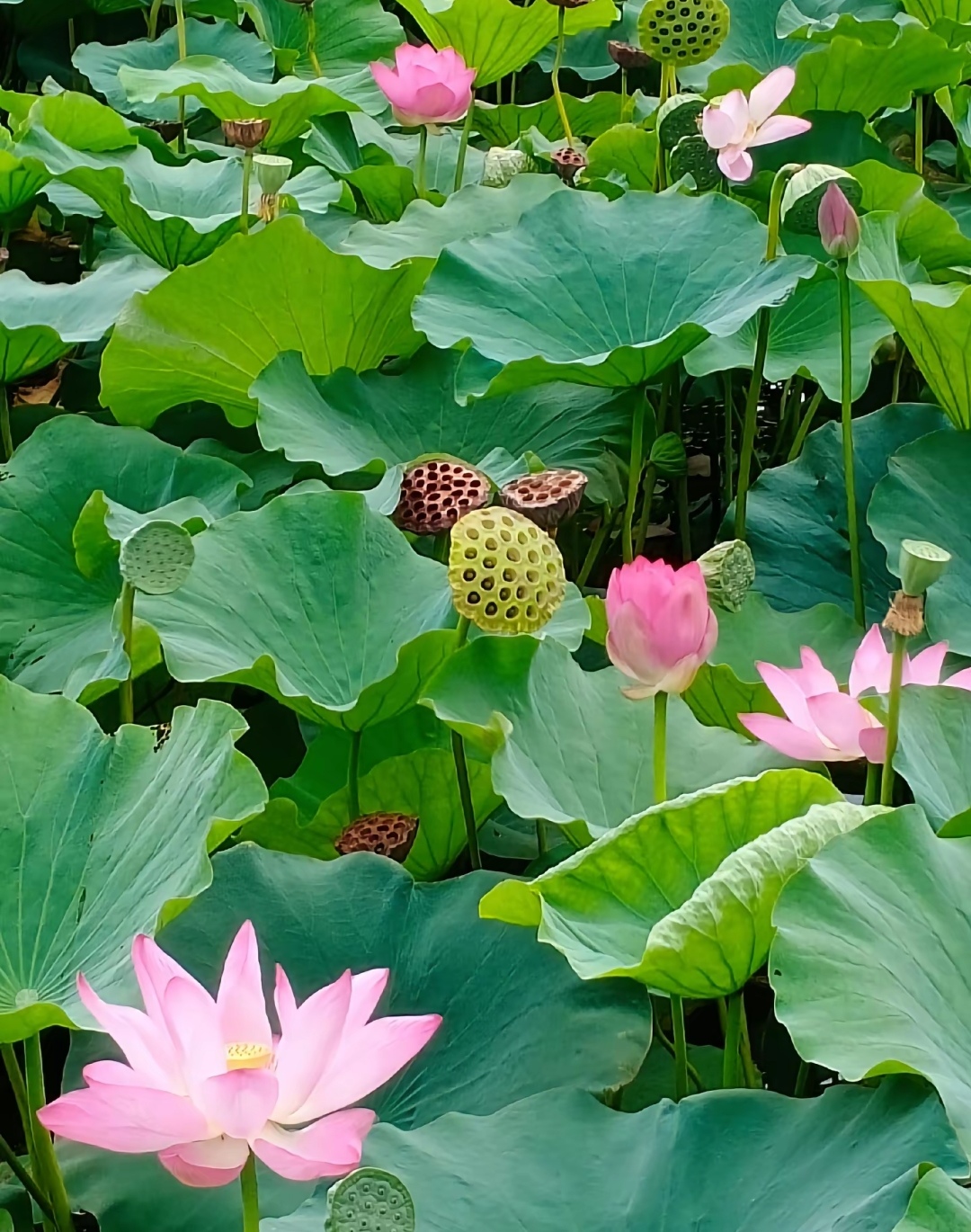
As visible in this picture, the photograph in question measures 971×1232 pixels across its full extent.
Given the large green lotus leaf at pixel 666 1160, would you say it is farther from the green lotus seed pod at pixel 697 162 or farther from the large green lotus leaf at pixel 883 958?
the green lotus seed pod at pixel 697 162

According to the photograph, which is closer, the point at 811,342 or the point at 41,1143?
the point at 41,1143

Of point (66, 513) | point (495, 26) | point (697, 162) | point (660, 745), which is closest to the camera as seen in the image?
point (660, 745)

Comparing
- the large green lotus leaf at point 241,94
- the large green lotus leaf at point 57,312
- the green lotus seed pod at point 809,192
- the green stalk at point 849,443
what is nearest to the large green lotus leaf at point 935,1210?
the green stalk at point 849,443

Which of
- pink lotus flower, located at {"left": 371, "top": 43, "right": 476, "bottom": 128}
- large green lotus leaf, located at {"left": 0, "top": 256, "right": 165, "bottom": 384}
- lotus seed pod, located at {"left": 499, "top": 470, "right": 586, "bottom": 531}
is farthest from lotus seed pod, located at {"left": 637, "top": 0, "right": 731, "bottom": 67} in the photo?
lotus seed pod, located at {"left": 499, "top": 470, "right": 586, "bottom": 531}

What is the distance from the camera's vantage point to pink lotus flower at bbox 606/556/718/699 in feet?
2.43

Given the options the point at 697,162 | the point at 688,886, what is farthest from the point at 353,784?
the point at 697,162

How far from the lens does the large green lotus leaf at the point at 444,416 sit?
130 centimetres

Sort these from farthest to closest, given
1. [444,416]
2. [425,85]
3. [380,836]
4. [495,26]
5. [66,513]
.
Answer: [495,26], [425,85], [444,416], [66,513], [380,836]

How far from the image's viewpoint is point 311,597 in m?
1.03

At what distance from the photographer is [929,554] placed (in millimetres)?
677

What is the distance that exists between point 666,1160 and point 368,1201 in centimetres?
22

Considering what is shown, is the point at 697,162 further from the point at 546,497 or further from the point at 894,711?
the point at 894,711

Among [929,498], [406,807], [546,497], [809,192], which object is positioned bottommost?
[406,807]

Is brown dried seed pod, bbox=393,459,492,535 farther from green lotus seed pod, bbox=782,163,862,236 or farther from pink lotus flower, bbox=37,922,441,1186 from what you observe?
pink lotus flower, bbox=37,922,441,1186
